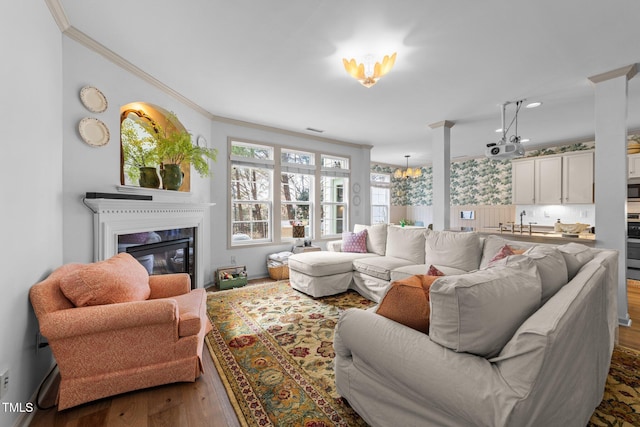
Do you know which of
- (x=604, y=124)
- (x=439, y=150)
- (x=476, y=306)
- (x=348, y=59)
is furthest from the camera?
(x=439, y=150)

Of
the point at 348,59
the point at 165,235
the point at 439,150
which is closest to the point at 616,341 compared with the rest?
the point at 439,150

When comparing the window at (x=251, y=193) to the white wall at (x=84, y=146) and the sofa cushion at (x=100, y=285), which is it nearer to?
the white wall at (x=84, y=146)

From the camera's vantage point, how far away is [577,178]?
5320 millimetres

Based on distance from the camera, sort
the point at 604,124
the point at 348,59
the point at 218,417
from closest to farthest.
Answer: the point at 218,417
the point at 348,59
the point at 604,124

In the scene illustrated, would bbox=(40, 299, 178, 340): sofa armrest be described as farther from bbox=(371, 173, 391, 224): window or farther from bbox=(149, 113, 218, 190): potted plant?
bbox=(371, 173, 391, 224): window

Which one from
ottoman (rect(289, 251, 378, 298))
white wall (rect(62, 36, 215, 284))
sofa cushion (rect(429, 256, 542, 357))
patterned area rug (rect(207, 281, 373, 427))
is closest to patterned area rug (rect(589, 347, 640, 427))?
sofa cushion (rect(429, 256, 542, 357))

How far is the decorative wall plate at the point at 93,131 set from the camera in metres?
2.31

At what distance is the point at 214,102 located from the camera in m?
3.69

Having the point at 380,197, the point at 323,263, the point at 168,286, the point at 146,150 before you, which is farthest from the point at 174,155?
the point at 380,197

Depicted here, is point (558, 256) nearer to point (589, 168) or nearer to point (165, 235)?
point (165, 235)

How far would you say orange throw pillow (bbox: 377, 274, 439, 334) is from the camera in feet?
4.30

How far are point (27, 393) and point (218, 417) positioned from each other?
1117mm

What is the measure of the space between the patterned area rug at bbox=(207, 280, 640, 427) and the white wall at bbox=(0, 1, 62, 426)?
1101 millimetres

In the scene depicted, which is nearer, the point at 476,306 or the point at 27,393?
the point at 476,306
